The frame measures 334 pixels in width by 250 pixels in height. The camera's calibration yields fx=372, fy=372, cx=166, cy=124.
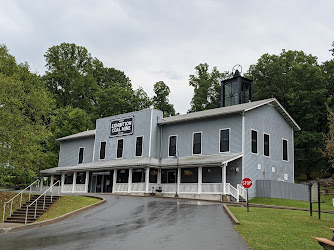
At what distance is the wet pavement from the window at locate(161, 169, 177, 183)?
35.9 feet

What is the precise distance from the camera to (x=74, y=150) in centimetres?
3984

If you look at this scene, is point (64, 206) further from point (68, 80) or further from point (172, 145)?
point (68, 80)

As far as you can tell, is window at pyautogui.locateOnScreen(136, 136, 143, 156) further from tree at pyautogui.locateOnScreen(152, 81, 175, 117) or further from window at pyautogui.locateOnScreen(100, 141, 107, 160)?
tree at pyautogui.locateOnScreen(152, 81, 175, 117)

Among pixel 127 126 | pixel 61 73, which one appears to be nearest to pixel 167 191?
pixel 127 126

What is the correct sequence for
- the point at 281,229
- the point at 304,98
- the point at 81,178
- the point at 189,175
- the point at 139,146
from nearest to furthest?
the point at 281,229
the point at 189,175
the point at 139,146
the point at 81,178
the point at 304,98

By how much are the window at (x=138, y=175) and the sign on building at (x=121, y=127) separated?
3.77 m

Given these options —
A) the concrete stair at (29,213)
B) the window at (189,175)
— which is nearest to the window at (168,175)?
the window at (189,175)

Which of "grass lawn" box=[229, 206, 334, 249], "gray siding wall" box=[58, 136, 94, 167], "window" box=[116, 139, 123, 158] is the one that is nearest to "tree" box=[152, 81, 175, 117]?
"gray siding wall" box=[58, 136, 94, 167]

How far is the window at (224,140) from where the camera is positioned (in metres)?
27.5

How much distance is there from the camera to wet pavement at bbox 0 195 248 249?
423 inches

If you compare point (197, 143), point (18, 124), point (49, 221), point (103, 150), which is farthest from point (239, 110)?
point (49, 221)

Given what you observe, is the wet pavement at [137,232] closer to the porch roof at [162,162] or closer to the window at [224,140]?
the porch roof at [162,162]

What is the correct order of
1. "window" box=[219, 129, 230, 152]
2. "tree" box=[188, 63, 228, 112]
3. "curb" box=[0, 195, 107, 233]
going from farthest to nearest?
"tree" box=[188, 63, 228, 112], "window" box=[219, 129, 230, 152], "curb" box=[0, 195, 107, 233]

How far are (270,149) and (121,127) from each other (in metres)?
13.5
